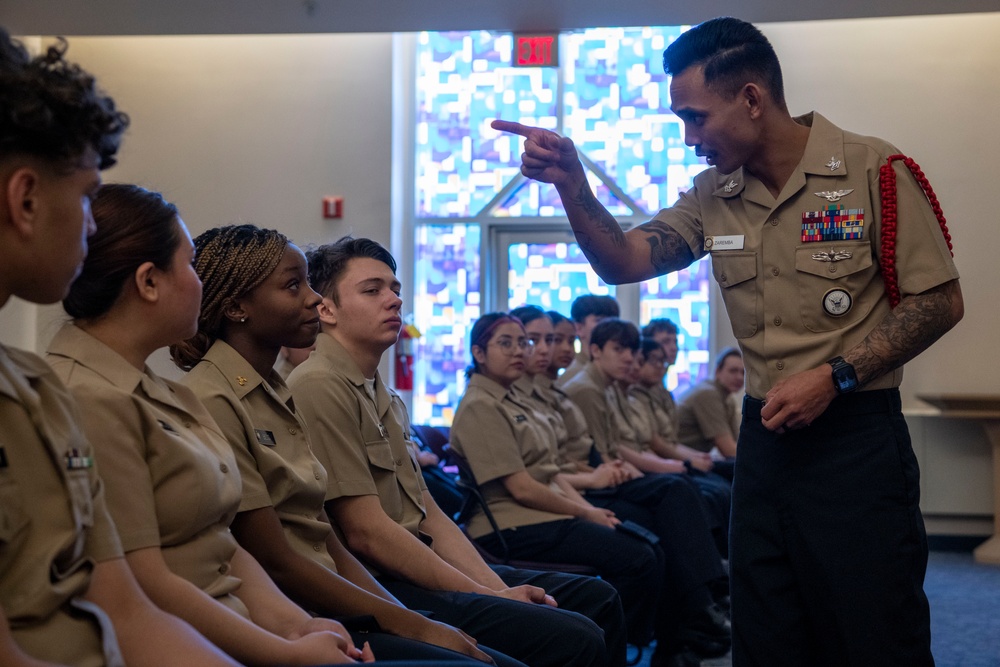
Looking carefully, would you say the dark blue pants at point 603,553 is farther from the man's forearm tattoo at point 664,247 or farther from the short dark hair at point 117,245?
the short dark hair at point 117,245

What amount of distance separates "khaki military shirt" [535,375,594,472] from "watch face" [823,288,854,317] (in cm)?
234

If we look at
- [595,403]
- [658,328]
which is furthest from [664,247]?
[658,328]

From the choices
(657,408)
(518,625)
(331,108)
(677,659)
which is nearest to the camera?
(518,625)

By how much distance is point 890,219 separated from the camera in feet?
6.23

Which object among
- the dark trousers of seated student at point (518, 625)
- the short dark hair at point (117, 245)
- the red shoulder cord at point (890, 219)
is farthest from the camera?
the dark trousers of seated student at point (518, 625)

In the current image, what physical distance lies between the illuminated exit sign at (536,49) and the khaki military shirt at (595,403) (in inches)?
96.4

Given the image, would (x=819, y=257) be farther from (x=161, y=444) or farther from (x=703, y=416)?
(x=703, y=416)

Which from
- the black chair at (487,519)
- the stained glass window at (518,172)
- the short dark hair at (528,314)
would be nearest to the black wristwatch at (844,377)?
the black chair at (487,519)

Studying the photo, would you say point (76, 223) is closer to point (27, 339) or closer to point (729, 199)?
point (729, 199)

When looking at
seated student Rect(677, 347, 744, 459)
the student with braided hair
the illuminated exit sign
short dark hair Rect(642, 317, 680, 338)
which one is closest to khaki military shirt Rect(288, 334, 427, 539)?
the student with braided hair

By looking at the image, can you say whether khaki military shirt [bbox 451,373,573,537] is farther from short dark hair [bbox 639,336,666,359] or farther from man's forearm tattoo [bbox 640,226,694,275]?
short dark hair [bbox 639,336,666,359]

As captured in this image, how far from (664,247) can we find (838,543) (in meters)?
0.68

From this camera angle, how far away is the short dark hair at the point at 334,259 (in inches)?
101

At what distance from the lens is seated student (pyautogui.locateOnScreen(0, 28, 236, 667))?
1.10 metres
